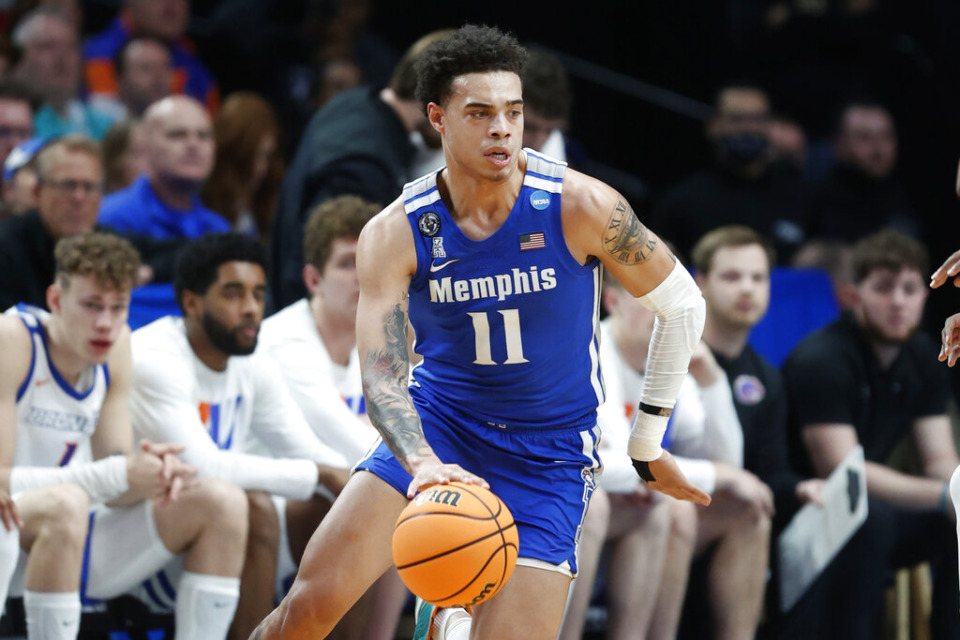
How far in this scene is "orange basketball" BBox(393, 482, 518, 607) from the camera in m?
3.43

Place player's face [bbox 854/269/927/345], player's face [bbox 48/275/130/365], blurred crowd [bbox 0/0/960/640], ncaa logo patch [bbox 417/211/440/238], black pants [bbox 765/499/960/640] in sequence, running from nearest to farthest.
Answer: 1. ncaa logo patch [bbox 417/211/440/238]
2. player's face [bbox 48/275/130/365]
3. blurred crowd [bbox 0/0/960/640]
4. black pants [bbox 765/499/960/640]
5. player's face [bbox 854/269/927/345]

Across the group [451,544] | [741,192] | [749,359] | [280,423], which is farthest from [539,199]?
[741,192]

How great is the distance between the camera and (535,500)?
3.98 meters

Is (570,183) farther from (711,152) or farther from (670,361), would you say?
(711,152)

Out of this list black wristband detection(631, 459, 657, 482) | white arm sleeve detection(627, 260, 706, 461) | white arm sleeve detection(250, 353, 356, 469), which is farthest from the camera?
white arm sleeve detection(250, 353, 356, 469)

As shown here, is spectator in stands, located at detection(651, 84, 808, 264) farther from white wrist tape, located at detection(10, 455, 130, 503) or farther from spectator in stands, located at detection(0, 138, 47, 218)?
white wrist tape, located at detection(10, 455, 130, 503)

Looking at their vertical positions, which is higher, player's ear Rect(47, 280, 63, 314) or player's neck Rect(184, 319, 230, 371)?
player's ear Rect(47, 280, 63, 314)

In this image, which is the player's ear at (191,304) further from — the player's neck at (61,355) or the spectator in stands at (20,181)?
the spectator in stands at (20,181)

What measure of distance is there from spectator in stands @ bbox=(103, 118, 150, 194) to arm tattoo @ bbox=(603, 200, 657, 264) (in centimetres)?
415

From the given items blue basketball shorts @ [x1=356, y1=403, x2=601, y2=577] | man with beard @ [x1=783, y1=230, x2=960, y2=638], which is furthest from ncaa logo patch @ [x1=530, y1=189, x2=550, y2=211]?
man with beard @ [x1=783, y1=230, x2=960, y2=638]

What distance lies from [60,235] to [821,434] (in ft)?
11.9

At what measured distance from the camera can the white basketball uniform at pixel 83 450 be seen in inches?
197

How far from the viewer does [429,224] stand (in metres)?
3.91

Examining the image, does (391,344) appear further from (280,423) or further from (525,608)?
(280,423)
